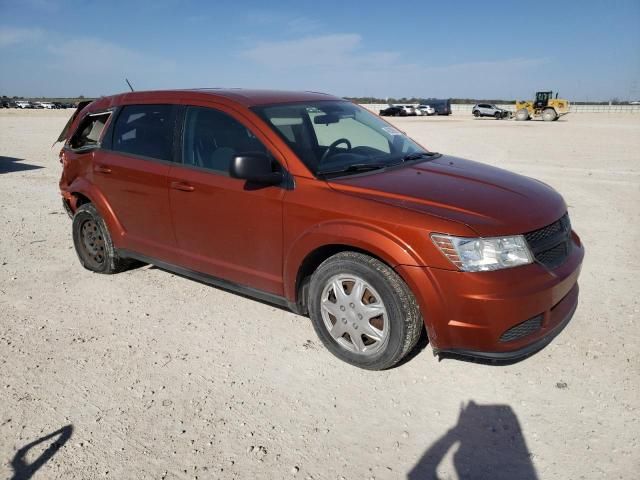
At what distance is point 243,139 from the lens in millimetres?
3725

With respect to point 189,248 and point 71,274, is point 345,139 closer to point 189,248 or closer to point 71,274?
point 189,248

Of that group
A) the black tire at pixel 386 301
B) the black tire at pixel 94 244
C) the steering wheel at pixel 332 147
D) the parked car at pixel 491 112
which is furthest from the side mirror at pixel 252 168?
the parked car at pixel 491 112

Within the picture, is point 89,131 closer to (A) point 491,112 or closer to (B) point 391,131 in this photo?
(B) point 391,131

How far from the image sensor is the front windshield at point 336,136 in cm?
360

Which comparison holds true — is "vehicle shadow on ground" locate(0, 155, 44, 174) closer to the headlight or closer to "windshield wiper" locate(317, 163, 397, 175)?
"windshield wiper" locate(317, 163, 397, 175)

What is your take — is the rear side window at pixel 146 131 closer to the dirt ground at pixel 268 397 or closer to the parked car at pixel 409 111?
the dirt ground at pixel 268 397

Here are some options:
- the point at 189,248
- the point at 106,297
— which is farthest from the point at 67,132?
the point at 189,248

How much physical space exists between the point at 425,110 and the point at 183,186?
54519 millimetres

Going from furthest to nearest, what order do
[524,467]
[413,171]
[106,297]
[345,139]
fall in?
[106,297], [345,139], [413,171], [524,467]

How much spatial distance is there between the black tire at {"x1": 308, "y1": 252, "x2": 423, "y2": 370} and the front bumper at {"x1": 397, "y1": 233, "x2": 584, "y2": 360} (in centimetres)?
9

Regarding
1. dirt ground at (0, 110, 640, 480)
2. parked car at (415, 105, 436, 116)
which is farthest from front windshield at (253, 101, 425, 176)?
parked car at (415, 105, 436, 116)

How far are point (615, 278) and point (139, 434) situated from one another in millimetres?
4251

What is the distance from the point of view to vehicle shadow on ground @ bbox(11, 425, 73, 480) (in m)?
2.45

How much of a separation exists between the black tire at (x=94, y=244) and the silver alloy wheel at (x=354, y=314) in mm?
2517
